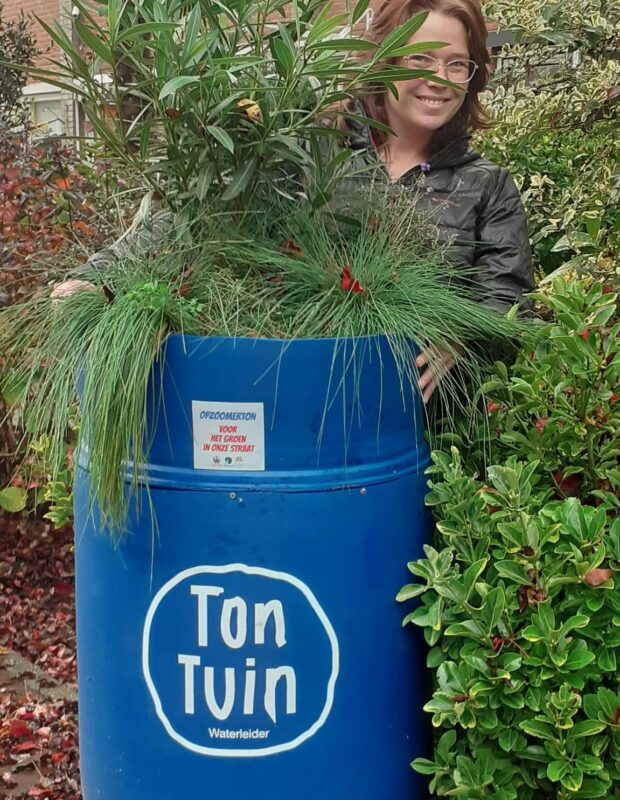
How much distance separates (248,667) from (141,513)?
1.21ft

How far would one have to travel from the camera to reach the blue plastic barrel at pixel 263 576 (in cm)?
174

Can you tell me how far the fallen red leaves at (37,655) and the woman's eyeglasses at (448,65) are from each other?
218 cm

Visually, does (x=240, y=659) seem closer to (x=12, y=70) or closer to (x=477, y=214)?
(x=477, y=214)

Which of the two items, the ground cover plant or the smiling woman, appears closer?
the ground cover plant

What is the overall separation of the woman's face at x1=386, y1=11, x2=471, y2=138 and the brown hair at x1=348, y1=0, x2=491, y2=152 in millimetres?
25

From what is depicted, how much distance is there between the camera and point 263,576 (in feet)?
5.75

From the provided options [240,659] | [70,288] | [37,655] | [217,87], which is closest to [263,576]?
[240,659]

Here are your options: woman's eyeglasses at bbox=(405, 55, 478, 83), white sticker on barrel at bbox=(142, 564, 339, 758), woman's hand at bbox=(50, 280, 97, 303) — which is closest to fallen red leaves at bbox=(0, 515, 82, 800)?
white sticker on barrel at bbox=(142, 564, 339, 758)

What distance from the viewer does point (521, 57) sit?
3.95 m

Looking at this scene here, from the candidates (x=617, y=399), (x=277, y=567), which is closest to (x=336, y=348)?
(x=277, y=567)

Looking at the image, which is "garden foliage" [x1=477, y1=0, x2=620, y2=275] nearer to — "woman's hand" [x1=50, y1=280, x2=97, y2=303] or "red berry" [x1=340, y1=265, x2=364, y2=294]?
"red berry" [x1=340, y1=265, x2=364, y2=294]

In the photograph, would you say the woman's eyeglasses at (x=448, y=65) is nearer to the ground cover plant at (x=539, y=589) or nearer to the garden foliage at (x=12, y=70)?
the ground cover plant at (x=539, y=589)

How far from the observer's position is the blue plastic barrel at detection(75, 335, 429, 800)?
5.69ft

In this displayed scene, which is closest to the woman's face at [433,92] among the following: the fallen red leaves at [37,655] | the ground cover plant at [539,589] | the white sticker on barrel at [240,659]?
the ground cover plant at [539,589]
